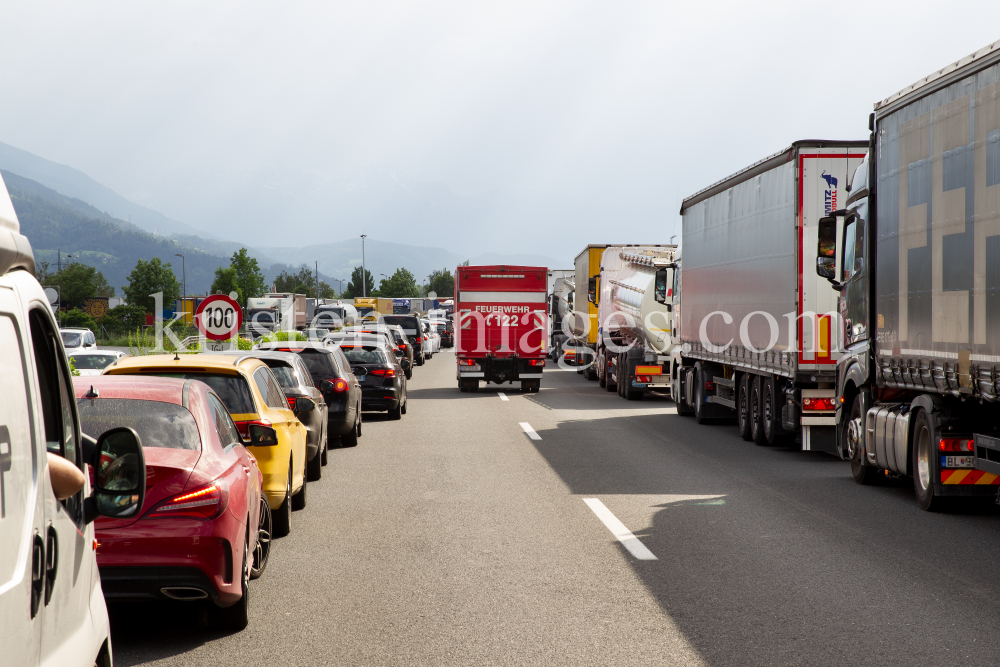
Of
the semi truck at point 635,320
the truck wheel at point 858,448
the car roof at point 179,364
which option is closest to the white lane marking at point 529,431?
the semi truck at point 635,320

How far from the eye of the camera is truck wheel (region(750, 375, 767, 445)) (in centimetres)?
1608

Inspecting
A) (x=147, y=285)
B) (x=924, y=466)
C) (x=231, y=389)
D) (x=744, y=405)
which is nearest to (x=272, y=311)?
(x=147, y=285)

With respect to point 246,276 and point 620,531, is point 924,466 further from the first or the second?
point 246,276

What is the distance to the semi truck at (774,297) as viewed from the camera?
47.2ft

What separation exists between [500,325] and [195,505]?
23948 mm

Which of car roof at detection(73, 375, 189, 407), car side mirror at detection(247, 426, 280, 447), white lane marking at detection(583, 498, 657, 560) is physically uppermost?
car roof at detection(73, 375, 189, 407)

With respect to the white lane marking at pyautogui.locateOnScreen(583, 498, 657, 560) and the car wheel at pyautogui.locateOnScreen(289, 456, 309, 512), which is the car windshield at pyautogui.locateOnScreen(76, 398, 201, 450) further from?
the car wheel at pyautogui.locateOnScreen(289, 456, 309, 512)

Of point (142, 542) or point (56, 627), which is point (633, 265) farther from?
point (56, 627)

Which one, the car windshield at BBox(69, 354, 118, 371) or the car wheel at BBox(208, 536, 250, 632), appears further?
the car windshield at BBox(69, 354, 118, 371)

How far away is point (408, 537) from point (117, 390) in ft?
9.76

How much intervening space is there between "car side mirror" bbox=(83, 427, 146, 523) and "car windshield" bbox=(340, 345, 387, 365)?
56.9ft

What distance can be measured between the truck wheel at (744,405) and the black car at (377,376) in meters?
6.49

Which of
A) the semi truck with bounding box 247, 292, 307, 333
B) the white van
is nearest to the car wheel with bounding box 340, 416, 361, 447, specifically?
the white van

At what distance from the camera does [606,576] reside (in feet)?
23.7
